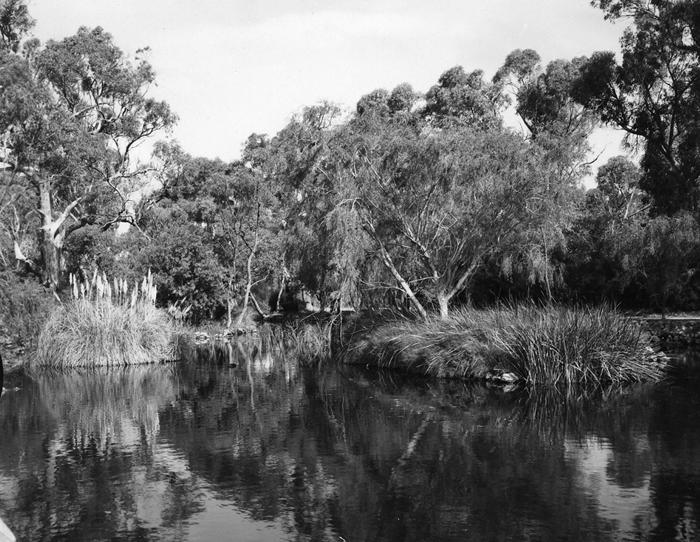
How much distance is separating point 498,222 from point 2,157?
1870 centimetres

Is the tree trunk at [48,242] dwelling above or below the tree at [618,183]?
below

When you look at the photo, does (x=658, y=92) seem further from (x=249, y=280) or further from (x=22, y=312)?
(x=22, y=312)

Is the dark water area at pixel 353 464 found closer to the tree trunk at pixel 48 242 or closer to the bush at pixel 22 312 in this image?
the bush at pixel 22 312

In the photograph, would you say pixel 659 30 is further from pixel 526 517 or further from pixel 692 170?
pixel 526 517

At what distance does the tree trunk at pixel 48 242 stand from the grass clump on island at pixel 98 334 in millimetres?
11076

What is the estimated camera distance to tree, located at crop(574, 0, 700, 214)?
82.2 feet

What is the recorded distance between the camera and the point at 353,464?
9703mm

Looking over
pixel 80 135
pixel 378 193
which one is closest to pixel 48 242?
pixel 80 135

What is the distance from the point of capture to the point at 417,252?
70.3 ft

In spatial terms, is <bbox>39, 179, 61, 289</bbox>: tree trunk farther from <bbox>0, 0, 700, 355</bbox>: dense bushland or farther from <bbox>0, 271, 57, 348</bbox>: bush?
<bbox>0, 271, 57, 348</bbox>: bush

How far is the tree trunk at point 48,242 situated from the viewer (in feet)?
101

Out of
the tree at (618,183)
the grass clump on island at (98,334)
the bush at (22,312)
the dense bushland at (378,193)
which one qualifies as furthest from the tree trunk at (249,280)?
the tree at (618,183)

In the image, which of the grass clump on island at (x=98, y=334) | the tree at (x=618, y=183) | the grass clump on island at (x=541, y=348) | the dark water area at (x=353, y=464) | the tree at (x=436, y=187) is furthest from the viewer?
the tree at (x=618, y=183)

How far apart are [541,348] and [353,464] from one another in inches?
277
